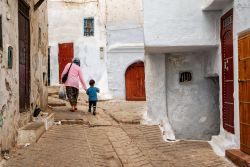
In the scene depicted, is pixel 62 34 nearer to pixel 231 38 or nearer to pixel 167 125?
pixel 167 125

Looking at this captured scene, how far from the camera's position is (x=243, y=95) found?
6.22 metres

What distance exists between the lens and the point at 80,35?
838 inches

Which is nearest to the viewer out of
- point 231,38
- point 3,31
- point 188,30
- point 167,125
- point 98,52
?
point 3,31

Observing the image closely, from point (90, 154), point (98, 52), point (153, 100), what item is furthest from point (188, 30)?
point (98, 52)

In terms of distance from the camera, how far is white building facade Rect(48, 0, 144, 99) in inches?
769

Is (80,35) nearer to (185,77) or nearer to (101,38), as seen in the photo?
(101,38)

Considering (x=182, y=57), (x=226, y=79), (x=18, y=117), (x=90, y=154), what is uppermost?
(x=182, y=57)

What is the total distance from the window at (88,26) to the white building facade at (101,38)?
0.10m

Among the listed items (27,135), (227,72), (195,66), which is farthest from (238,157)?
(195,66)

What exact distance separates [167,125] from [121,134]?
1333 millimetres

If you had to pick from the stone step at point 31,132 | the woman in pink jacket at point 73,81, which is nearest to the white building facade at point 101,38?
the woman in pink jacket at point 73,81

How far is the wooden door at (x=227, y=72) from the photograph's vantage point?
7289 millimetres

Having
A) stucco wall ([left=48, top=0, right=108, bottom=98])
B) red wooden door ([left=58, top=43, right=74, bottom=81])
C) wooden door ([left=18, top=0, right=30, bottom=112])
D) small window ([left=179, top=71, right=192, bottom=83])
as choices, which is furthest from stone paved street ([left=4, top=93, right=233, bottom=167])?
red wooden door ([left=58, top=43, right=74, bottom=81])

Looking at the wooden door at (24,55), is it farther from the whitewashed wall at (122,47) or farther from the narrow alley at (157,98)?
the whitewashed wall at (122,47)
